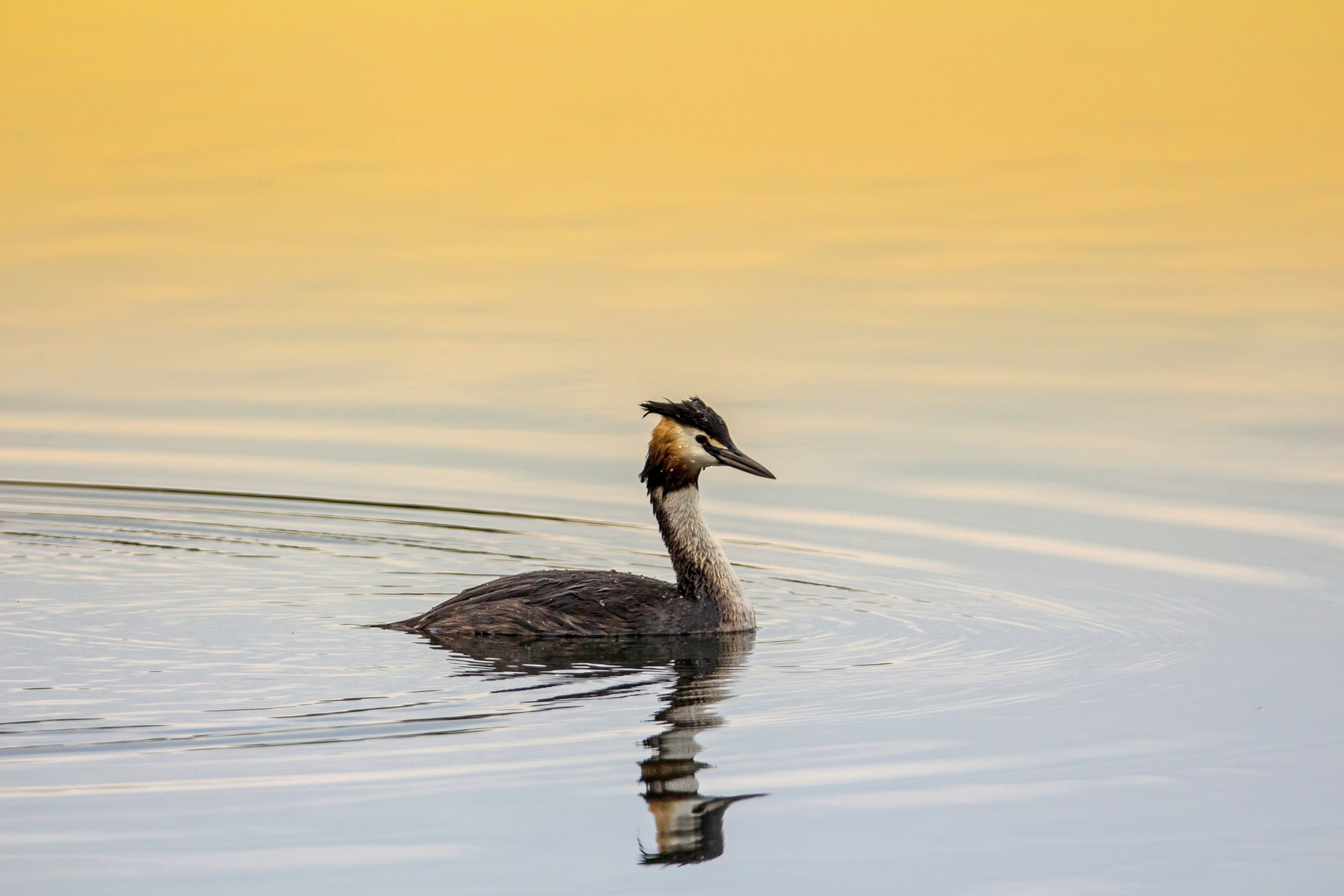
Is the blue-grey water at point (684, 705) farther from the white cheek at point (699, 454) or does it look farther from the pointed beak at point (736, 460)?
the white cheek at point (699, 454)

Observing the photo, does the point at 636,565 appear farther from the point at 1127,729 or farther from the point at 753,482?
the point at 1127,729

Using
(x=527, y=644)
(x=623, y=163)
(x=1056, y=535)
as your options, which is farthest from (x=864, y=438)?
(x=623, y=163)

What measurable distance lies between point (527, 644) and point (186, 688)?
2.11 metres

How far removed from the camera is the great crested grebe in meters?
11.4

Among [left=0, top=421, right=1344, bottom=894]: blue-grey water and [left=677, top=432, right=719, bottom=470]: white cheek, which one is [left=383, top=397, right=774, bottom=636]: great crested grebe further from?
[left=0, top=421, right=1344, bottom=894]: blue-grey water

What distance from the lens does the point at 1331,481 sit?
14.9m

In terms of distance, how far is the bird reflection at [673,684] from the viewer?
26.5 ft

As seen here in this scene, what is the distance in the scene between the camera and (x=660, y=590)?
38.9 feet

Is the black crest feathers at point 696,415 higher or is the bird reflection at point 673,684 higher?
the black crest feathers at point 696,415

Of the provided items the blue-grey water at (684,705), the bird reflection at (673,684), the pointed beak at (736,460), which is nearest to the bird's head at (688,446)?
the pointed beak at (736,460)

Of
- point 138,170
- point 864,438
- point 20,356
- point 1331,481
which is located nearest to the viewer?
point 1331,481

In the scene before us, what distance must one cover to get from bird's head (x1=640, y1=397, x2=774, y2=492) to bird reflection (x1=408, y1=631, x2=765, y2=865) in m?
1.07

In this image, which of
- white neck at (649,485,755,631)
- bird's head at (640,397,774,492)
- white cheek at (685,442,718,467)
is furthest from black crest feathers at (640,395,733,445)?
white neck at (649,485,755,631)

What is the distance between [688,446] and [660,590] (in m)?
0.90
